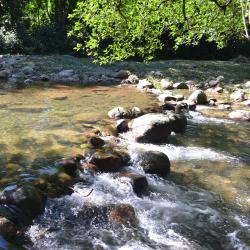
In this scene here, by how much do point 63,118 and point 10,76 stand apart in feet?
31.3

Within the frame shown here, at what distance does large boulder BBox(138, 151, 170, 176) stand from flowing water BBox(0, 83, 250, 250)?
6.0 inches

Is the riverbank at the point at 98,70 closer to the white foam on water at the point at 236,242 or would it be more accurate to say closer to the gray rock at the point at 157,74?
the gray rock at the point at 157,74

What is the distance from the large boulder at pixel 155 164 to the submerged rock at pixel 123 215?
178 cm

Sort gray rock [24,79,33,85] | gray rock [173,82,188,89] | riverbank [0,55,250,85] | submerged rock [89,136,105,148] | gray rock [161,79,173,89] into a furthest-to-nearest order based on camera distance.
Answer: riverbank [0,55,250,85]
gray rock [24,79,33,85]
gray rock [173,82,188,89]
gray rock [161,79,173,89]
submerged rock [89,136,105,148]

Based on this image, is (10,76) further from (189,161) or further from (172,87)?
(189,161)

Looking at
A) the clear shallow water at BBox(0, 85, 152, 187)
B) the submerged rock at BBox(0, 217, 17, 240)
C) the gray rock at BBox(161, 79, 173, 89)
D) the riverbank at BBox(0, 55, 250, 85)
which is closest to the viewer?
the submerged rock at BBox(0, 217, 17, 240)

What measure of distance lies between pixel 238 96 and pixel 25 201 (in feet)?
40.6

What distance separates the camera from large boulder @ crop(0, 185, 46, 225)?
20.2ft

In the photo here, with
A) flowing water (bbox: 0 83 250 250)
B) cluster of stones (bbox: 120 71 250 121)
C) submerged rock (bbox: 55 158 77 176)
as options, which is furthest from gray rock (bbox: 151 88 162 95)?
submerged rock (bbox: 55 158 77 176)

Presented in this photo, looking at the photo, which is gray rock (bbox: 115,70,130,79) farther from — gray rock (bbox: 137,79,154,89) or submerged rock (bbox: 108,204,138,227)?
submerged rock (bbox: 108,204,138,227)

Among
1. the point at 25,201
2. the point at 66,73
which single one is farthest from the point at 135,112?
the point at 66,73

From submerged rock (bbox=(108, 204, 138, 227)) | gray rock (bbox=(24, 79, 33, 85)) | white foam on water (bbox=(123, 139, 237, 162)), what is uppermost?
submerged rock (bbox=(108, 204, 138, 227))

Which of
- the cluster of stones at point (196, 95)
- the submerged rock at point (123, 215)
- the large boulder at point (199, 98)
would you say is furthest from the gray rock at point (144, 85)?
the submerged rock at point (123, 215)

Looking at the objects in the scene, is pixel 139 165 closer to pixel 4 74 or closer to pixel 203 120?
pixel 203 120
